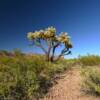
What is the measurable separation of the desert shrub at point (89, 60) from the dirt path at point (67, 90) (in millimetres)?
3290

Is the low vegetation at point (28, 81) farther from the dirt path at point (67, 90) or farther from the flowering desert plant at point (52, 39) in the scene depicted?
the flowering desert plant at point (52, 39)

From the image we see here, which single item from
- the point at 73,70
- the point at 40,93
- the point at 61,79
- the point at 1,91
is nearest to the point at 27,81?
the point at 40,93

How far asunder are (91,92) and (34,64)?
323 centimetres

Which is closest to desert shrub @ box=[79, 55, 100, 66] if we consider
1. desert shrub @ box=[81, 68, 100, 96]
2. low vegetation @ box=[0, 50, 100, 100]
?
low vegetation @ box=[0, 50, 100, 100]

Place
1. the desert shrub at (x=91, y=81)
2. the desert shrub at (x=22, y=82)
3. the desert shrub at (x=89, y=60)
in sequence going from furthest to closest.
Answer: the desert shrub at (x=89, y=60) → the desert shrub at (x=91, y=81) → the desert shrub at (x=22, y=82)

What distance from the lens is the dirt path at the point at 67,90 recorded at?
970 cm

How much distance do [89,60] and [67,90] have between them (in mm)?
5290

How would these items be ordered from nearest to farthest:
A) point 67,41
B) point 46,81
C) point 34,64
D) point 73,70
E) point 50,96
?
point 50,96
point 46,81
point 34,64
point 73,70
point 67,41

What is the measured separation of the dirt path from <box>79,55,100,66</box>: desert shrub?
10.8ft

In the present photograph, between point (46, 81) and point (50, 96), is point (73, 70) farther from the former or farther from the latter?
point (50, 96)

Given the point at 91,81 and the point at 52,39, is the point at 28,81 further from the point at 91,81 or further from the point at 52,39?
the point at 52,39

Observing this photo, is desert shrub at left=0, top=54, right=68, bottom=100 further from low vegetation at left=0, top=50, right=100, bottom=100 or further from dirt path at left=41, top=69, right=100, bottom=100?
dirt path at left=41, top=69, right=100, bottom=100

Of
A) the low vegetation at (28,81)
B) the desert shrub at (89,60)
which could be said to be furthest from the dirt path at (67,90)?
the desert shrub at (89,60)

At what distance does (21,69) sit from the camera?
1098 centimetres
